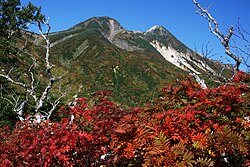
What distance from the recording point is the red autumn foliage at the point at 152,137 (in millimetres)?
3846

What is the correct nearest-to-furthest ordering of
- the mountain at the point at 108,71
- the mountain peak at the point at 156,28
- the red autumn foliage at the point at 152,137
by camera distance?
1. the red autumn foliage at the point at 152,137
2. the mountain at the point at 108,71
3. the mountain peak at the point at 156,28

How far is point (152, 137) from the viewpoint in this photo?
389 cm

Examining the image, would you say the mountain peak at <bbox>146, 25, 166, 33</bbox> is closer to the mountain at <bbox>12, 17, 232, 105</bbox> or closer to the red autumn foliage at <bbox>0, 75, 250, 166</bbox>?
the mountain at <bbox>12, 17, 232, 105</bbox>

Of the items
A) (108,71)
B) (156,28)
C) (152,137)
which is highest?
(156,28)

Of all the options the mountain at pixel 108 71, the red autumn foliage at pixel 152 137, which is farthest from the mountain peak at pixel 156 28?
the red autumn foliage at pixel 152 137

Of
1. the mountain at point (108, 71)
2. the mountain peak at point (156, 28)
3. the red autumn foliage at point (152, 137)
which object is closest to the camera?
the red autumn foliage at point (152, 137)

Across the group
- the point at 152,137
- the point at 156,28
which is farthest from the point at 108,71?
the point at 156,28

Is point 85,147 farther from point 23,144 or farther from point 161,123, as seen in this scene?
point 161,123

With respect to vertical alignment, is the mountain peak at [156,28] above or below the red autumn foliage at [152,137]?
above

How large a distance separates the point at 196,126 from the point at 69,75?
1438 inches

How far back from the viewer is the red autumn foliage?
385 centimetres

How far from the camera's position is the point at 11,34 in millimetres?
22672

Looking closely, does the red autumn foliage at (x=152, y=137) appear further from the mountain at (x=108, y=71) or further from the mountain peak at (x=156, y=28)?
the mountain peak at (x=156, y=28)

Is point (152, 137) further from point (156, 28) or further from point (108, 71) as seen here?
point (156, 28)
